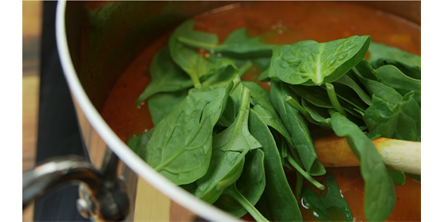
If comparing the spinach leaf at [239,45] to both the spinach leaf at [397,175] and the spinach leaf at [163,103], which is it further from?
the spinach leaf at [397,175]

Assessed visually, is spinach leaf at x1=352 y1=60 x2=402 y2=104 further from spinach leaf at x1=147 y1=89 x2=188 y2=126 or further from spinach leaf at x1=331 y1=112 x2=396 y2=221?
spinach leaf at x1=147 y1=89 x2=188 y2=126

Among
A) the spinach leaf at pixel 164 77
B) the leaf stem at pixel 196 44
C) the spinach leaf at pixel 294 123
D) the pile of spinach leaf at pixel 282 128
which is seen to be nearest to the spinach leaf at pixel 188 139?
the pile of spinach leaf at pixel 282 128

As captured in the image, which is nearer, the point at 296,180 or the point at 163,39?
the point at 296,180

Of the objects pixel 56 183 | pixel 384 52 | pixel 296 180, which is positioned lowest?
pixel 296 180

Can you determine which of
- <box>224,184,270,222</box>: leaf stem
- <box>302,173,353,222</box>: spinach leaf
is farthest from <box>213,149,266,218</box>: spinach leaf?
<box>302,173,353,222</box>: spinach leaf

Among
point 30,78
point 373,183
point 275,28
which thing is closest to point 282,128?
point 373,183

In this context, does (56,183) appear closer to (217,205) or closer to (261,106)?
(217,205)

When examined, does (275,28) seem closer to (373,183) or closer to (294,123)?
(294,123)
